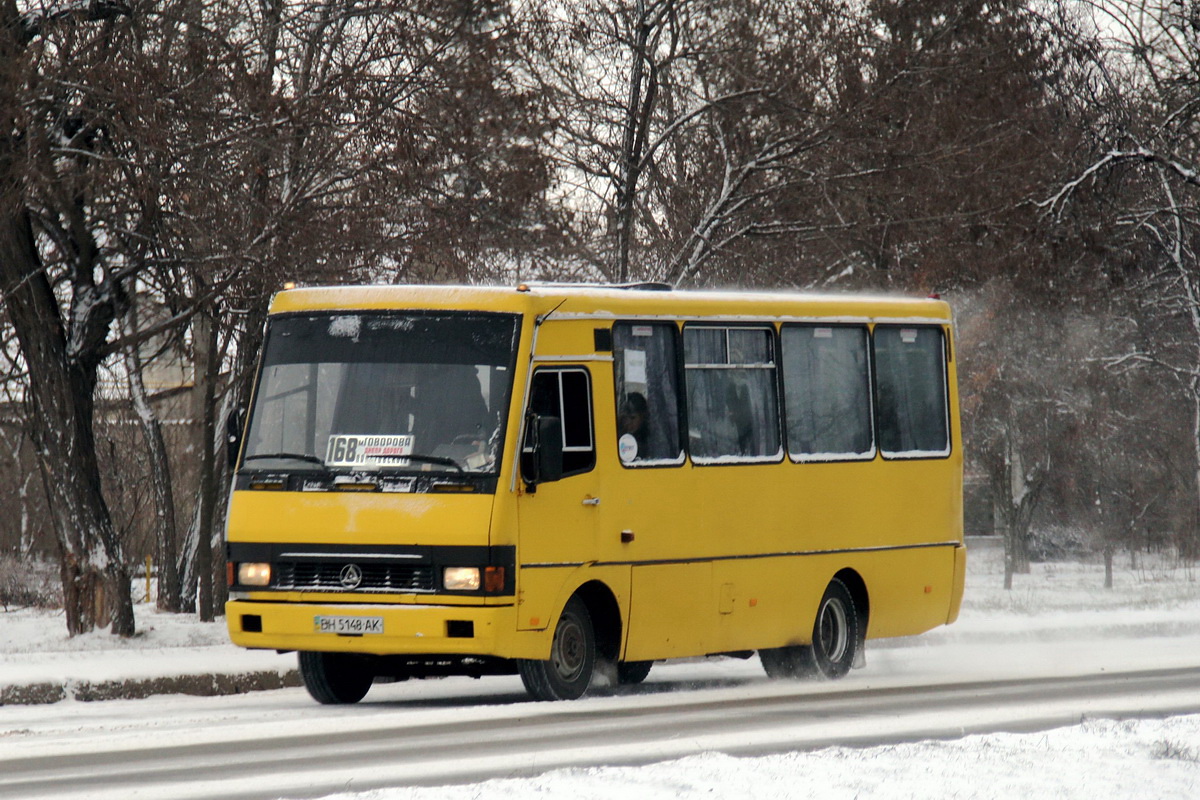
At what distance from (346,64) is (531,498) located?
8.38 m

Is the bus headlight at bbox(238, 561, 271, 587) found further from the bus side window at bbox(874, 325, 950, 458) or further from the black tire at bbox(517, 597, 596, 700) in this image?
Result: the bus side window at bbox(874, 325, 950, 458)

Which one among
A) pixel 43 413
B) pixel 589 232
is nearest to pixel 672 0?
pixel 589 232

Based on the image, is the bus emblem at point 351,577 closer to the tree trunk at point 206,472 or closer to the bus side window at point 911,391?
the bus side window at point 911,391

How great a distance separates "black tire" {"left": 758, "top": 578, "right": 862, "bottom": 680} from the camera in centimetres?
1627

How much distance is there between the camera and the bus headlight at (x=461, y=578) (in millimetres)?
12852

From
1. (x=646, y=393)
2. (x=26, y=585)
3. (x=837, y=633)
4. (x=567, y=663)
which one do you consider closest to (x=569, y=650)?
(x=567, y=663)

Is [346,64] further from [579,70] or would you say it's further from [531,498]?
[531,498]

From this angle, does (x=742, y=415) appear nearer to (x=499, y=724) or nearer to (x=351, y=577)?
(x=351, y=577)

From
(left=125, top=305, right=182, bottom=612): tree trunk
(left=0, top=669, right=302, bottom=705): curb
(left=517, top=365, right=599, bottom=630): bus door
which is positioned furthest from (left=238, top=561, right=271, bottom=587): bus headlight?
(left=125, top=305, right=182, bottom=612): tree trunk

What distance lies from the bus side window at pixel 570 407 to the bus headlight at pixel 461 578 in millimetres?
1136

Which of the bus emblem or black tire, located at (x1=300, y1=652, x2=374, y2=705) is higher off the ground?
the bus emblem

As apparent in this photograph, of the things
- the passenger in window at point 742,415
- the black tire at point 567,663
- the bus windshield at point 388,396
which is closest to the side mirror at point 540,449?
the bus windshield at point 388,396

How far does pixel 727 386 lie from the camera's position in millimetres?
15508

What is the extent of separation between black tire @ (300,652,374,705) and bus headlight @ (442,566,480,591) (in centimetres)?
147
